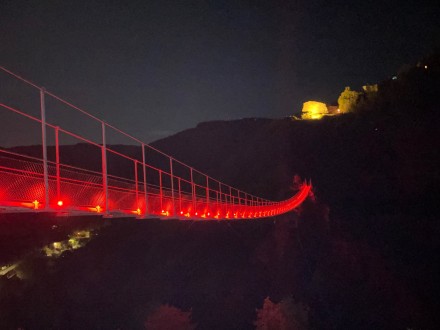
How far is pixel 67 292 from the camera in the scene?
786 inches

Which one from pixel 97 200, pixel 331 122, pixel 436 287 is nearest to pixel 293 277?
pixel 436 287

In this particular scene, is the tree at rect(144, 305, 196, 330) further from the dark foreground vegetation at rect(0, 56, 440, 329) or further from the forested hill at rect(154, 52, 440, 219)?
the forested hill at rect(154, 52, 440, 219)

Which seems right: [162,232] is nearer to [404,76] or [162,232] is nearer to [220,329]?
[220,329]

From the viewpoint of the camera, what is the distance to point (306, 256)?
20984 mm

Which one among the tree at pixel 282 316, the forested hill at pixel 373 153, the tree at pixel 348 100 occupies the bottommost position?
the tree at pixel 282 316

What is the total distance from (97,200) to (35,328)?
53.3ft

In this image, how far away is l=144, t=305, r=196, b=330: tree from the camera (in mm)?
18516

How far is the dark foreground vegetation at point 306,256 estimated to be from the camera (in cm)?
1861

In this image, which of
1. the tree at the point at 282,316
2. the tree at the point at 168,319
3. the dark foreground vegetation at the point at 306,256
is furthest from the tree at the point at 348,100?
the tree at the point at 168,319

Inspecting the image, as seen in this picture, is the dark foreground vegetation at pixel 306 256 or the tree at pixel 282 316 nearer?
the tree at pixel 282 316

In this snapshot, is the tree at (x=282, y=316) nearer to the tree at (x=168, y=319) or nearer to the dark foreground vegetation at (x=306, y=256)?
the dark foreground vegetation at (x=306, y=256)

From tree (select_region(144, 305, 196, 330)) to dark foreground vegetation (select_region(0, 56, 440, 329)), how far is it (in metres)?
0.18

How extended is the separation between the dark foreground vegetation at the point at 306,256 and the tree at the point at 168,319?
0.18 metres

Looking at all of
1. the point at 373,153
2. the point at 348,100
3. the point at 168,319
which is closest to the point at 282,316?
the point at 168,319
